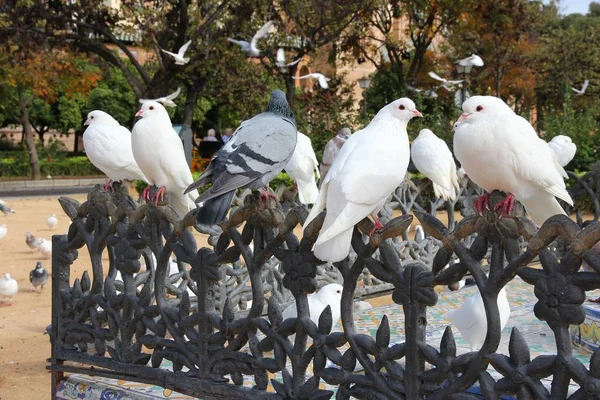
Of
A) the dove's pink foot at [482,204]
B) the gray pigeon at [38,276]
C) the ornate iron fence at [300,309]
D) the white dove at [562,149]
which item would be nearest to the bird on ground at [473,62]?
the white dove at [562,149]

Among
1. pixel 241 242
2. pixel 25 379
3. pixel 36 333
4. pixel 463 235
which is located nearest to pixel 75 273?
pixel 36 333

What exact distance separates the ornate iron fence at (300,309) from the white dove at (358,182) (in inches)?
3.2

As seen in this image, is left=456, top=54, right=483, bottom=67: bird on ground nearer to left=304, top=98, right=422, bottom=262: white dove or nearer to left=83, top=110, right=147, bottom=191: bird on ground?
left=83, top=110, right=147, bottom=191: bird on ground

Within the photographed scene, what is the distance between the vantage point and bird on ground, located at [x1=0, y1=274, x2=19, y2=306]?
8508 mm

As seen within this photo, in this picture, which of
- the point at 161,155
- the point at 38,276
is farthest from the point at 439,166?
the point at 38,276

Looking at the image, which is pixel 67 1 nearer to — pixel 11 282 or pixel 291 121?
pixel 11 282

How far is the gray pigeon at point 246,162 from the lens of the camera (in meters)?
3.53

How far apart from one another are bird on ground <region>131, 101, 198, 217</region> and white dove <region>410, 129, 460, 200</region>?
385 cm

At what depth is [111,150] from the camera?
5508 millimetres

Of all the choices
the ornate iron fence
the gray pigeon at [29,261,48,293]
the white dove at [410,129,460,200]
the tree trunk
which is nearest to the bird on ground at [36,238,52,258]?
the gray pigeon at [29,261,48,293]

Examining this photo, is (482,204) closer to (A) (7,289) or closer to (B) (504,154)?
(B) (504,154)

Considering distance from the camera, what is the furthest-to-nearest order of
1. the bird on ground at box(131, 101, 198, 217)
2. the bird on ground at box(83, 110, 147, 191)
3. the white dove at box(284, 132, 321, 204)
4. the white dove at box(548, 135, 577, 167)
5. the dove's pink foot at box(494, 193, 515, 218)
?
1. the white dove at box(548, 135, 577, 167)
2. the white dove at box(284, 132, 321, 204)
3. the bird on ground at box(83, 110, 147, 191)
4. the bird on ground at box(131, 101, 198, 217)
5. the dove's pink foot at box(494, 193, 515, 218)

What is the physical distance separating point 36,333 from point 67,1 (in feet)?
43.5

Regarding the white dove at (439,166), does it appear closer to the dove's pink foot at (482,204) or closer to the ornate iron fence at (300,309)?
the ornate iron fence at (300,309)
